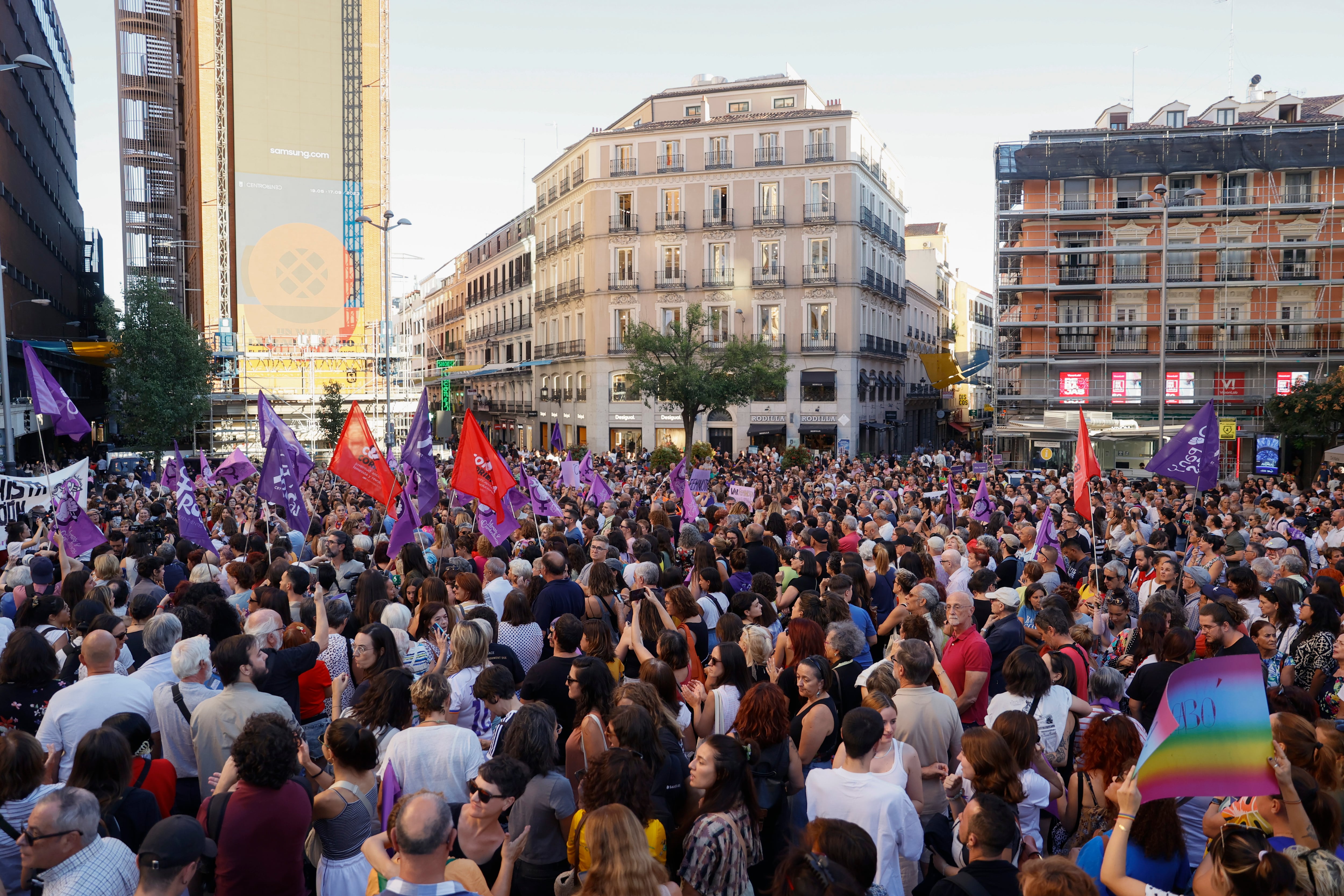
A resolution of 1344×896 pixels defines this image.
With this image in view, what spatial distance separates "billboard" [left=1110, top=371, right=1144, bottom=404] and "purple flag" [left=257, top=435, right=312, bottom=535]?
35247 mm

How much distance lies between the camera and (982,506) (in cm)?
1535

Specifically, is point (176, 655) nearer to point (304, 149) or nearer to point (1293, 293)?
point (1293, 293)

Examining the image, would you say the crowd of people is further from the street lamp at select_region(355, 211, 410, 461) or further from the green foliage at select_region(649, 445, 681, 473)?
the green foliage at select_region(649, 445, 681, 473)

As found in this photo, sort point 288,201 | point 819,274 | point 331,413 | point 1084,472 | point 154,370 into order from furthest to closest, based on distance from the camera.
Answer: point 288,201
point 819,274
point 331,413
point 154,370
point 1084,472

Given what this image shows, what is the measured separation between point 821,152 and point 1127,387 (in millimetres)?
17836

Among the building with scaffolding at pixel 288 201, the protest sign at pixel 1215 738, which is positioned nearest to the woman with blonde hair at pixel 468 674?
the protest sign at pixel 1215 738

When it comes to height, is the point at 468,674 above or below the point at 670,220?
below

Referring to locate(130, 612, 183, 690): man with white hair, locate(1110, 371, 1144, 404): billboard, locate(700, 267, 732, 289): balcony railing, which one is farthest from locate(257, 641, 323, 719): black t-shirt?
locate(700, 267, 732, 289): balcony railing

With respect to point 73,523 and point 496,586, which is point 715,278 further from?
point 496,586

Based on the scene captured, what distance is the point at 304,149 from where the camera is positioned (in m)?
46.5

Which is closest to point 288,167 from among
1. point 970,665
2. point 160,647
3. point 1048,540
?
point 1048,540

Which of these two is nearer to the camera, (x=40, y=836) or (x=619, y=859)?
(x=619, y=859)

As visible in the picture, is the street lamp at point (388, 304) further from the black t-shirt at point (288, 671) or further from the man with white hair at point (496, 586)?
the black t-shirt at point (288, 671)

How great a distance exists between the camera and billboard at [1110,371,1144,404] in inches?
1526
